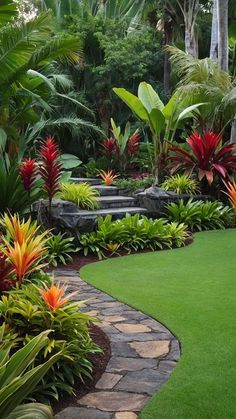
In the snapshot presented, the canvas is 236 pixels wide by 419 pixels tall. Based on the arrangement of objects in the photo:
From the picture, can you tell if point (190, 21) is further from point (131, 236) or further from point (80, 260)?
point (80, 260)

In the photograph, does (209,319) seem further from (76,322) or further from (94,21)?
(94,21)

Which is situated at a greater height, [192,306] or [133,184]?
[133,184]

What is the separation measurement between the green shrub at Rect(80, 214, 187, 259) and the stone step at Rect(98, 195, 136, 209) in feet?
5.18

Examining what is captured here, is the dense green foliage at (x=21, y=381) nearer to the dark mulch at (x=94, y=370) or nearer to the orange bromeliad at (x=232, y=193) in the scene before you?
the dark mulch at (x=94, y=370)

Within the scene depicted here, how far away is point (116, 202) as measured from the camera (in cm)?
1063

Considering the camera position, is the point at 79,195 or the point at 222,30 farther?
the point at 222,30

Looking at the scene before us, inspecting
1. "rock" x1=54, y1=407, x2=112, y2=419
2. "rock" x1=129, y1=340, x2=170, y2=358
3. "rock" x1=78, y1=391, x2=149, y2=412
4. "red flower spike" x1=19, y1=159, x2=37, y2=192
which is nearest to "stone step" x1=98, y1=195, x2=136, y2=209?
"red flower spike" x1=19, y1=159, x2=37, y2=192

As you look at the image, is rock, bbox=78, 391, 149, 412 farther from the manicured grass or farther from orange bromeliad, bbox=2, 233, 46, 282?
orange bromeliad, bbox=2, 233, 46, 282

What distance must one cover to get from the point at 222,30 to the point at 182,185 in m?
4.40

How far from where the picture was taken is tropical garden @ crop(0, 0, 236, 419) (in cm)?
354

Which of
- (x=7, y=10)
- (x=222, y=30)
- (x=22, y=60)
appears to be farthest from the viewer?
(x=222, y=30)

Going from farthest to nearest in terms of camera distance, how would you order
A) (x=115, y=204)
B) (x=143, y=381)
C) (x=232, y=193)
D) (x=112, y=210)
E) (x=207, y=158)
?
(x=207, y=158) < (x=115, y=204) < (x=232, y=193) < (x=112, y=210) < (x=143, y=381)

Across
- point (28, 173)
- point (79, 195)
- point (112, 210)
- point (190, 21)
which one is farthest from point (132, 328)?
point (190, 21)

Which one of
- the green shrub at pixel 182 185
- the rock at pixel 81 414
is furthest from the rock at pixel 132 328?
the green shrub at pixel 182 185
